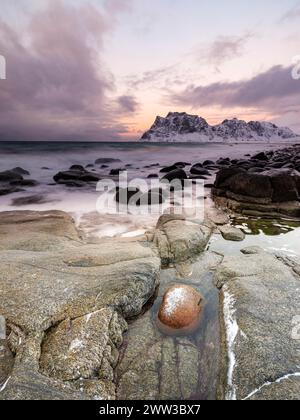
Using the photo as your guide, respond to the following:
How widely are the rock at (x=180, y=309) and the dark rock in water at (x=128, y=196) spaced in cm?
695

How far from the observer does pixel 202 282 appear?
4828mm

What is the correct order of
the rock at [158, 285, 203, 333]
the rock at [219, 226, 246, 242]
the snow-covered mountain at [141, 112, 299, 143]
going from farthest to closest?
the snow-covered mountain at [141, 112, 299, 143]
the rock at [219, 226, 246, 242]
the rock at [158, 285, 203, 333]

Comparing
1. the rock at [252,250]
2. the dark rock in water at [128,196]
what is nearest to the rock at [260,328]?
the rock at [252,250]

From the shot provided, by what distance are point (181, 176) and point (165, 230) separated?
1143 centimetres

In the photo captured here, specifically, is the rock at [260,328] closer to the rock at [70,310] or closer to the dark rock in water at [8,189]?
the rock at [70,310]

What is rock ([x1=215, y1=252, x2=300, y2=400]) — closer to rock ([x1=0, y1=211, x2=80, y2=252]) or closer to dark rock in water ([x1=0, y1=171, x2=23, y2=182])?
rock ([x1=0, y1=211, x2=80, y2=252])

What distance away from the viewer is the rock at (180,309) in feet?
12.2

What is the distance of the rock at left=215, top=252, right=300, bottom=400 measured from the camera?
106 inches

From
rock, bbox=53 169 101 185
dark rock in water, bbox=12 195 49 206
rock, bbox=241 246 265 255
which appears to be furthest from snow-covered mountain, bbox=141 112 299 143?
rock, bbox=241 246 265 255

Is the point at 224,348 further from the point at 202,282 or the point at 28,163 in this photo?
the point at 28,163

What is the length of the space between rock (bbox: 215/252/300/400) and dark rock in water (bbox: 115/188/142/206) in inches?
252

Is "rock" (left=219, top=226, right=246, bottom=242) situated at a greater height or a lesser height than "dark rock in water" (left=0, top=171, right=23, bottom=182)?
lesser
